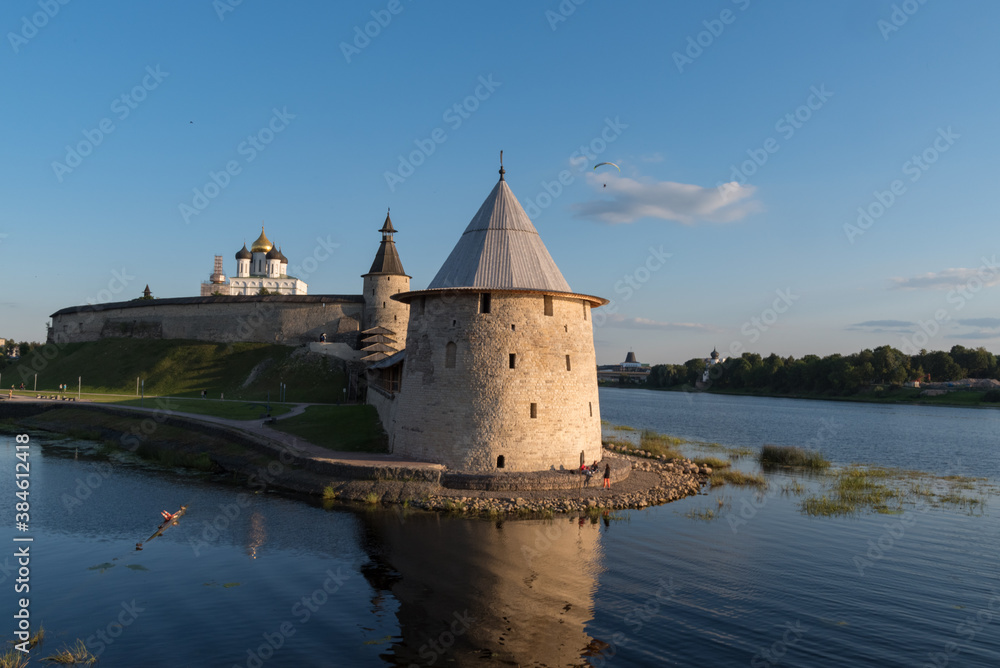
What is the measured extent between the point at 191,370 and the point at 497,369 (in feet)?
128

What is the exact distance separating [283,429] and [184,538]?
13.4m

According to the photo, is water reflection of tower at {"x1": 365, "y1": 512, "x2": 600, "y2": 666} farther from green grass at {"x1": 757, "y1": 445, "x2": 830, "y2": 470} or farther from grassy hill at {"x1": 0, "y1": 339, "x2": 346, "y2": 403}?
grassy hill at {"x1": 0, "y1": 339, "x2": 346, "y2": 403}

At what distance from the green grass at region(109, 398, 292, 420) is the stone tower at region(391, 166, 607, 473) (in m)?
15.9

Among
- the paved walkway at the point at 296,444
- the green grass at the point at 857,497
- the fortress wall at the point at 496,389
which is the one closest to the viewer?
the green grass at the point at 857,497

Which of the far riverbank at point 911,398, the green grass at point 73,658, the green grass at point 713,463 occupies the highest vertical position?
the far riverbank at point 911,398

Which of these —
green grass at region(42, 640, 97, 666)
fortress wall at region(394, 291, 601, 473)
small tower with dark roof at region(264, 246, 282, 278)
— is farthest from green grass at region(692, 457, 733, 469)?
small tower with dark roof at region(264, 246, 282, 278)

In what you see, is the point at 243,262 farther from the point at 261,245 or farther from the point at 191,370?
the point at 191,370

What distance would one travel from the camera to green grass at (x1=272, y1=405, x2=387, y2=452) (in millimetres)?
25422

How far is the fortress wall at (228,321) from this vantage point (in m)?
52.1

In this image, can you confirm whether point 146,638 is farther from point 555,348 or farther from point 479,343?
point 555,348

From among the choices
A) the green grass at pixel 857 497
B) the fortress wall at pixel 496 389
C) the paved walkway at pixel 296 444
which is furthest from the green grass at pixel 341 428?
the green grass at pixel 857 497

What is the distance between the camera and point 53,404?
40438 mm

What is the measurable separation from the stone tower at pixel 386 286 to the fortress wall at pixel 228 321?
2762 millimetres

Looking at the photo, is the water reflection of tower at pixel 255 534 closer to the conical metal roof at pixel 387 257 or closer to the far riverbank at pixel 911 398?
the conical metal roof at pixel 387 257
